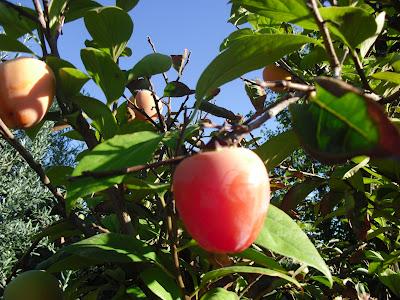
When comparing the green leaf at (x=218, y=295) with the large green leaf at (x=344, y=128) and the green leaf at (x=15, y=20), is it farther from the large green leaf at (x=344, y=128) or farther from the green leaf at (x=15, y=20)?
the green leaf at (x=15, y=20)

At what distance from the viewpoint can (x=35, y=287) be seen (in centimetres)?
99

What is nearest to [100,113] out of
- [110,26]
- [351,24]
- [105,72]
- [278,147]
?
[105,72]

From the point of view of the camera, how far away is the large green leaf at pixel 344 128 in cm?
42

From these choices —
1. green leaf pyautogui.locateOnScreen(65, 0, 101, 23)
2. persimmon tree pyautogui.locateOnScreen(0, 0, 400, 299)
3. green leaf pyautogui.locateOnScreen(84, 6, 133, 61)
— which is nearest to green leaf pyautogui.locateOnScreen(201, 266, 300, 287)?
persimmon tree pyautogui.locateOnScreen(0, 0, 400, 299)

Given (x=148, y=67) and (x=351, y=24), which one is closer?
(x=351, y=24)

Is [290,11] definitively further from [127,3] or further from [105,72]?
[127,3]

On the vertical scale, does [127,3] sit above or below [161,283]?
above

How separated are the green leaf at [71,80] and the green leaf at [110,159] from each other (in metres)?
0.28

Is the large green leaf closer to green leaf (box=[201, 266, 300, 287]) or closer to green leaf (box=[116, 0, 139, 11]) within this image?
green leaf (box=[201, 266, 300, 287])

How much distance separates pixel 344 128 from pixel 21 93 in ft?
1.70

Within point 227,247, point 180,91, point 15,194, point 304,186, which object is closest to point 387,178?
point 304,186

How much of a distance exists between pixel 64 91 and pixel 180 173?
1.44 ft

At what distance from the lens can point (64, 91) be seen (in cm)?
84

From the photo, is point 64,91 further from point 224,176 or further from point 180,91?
point 224,176
